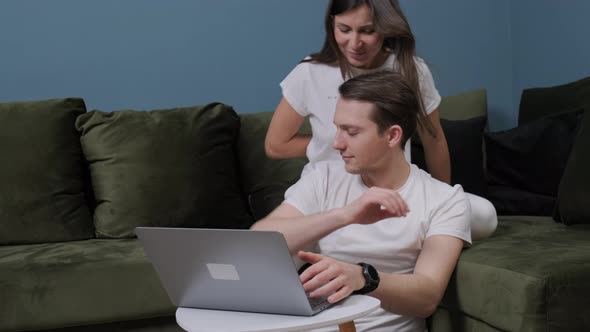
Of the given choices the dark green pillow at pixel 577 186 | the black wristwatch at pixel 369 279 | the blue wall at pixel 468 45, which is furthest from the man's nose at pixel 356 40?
the blue wall at pixel 468 45

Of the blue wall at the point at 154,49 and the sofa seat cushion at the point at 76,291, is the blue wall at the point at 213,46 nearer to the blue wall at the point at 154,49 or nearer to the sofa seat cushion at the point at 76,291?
the blue wall at the point at 154,49

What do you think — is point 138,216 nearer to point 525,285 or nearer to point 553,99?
point 525,285

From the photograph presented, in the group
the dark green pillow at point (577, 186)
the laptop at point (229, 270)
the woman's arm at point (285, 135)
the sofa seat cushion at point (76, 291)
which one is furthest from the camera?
the woman's arm at point (285, 135)

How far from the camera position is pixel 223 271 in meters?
1.42

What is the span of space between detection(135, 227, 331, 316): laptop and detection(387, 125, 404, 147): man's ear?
23.2 inches

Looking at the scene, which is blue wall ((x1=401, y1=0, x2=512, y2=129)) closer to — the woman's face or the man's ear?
the woman's face

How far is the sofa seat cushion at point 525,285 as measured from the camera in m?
1.82

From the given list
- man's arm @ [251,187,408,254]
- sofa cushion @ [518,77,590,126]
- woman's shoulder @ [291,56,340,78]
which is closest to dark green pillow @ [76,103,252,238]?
woman's shoulder @ [291,56,340,78]

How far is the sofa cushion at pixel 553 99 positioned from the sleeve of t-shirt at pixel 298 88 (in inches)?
38.5

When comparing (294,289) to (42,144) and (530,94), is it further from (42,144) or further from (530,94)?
(530,94)

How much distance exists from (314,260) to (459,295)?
0.68 metres

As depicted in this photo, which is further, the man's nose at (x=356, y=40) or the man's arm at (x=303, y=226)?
the man's nose at (x=356, y=40)

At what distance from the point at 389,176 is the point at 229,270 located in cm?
69

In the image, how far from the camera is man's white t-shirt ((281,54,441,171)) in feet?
7.96
